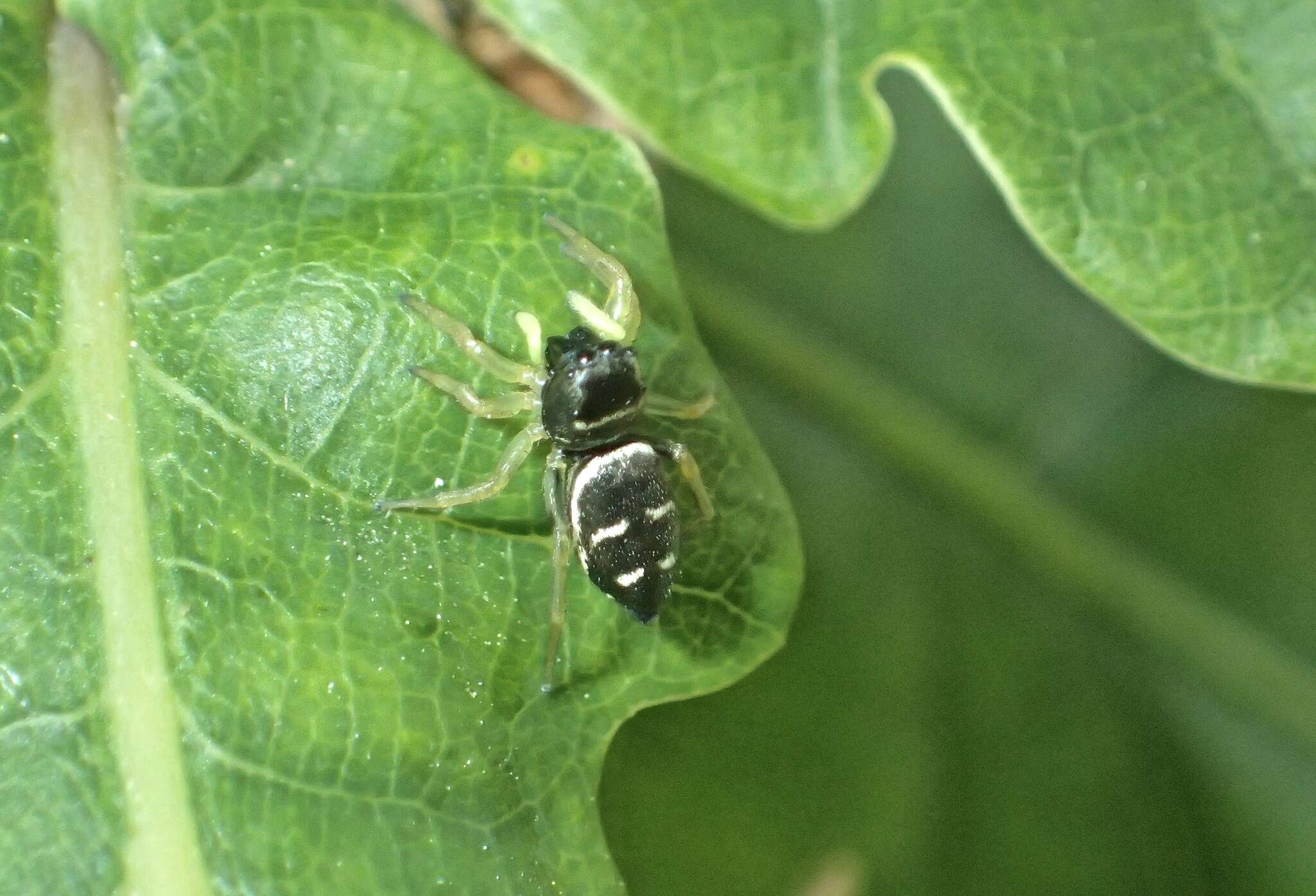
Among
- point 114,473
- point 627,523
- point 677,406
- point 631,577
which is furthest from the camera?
point 677,406

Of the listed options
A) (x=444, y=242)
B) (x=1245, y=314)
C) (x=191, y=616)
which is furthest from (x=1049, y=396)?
(x=191, y=616)

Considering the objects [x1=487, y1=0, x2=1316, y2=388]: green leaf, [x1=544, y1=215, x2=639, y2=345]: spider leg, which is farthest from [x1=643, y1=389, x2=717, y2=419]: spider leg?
[x1=487, y1=0, x2=1316, y2=388]: green leaf

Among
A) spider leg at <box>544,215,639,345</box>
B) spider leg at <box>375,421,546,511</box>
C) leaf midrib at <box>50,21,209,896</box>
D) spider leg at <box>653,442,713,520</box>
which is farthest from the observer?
spider leg at <box>653,442,713,520</box>

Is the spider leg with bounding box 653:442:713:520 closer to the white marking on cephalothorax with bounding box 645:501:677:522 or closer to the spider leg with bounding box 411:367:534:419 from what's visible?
the white marking on cephalothorax with bounding box 645:501:677:522

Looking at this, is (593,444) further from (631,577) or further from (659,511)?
(631,577)

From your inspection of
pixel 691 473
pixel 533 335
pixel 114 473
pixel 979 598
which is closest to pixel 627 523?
pixel 691 473

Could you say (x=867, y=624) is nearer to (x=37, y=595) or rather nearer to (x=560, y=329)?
(x=560, y=329)
